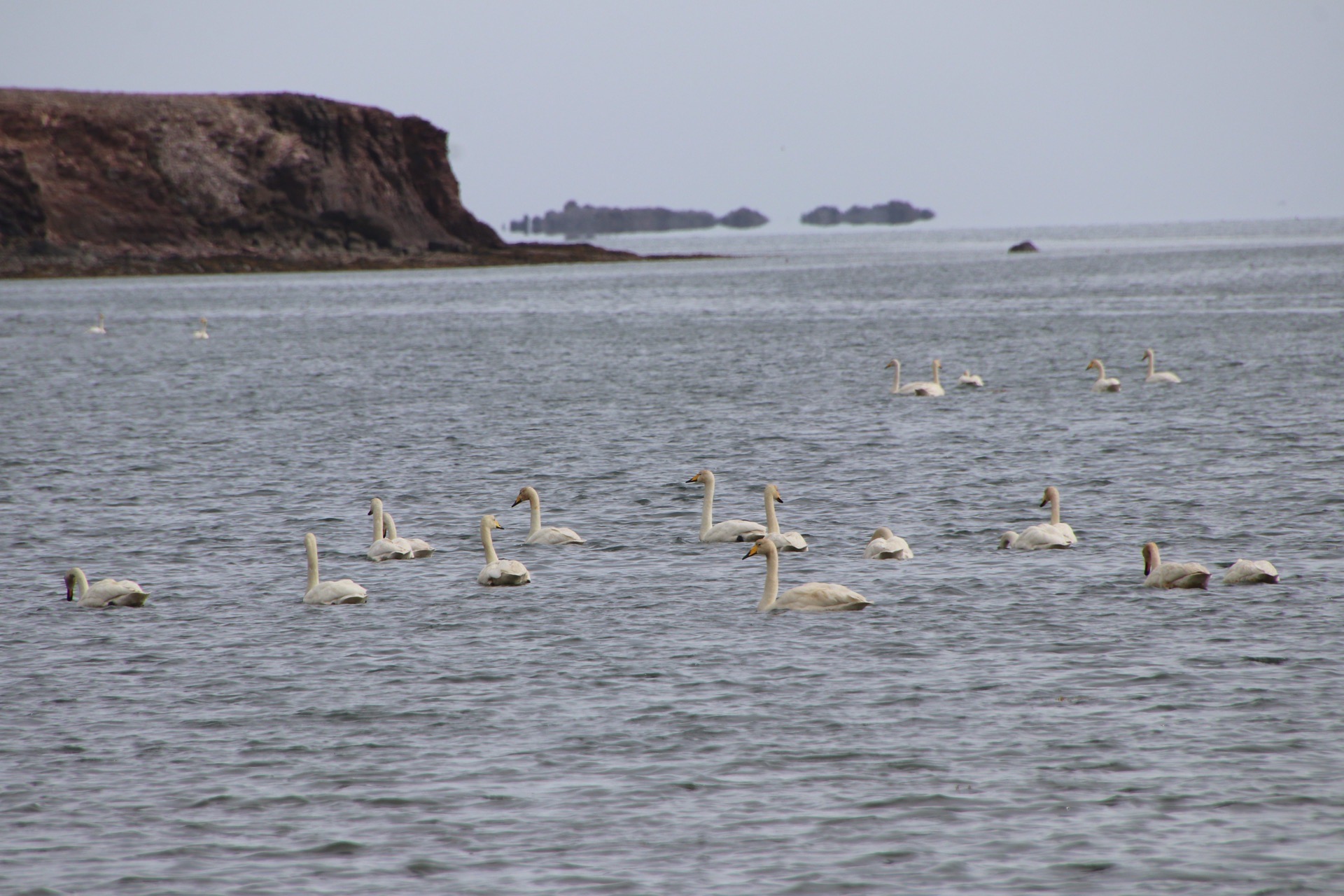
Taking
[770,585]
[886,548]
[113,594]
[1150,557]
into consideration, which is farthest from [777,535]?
[113,594]

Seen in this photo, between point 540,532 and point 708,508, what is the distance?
2.16m

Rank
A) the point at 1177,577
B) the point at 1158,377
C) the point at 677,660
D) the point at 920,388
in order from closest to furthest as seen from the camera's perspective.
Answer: the point at 677,660, the point at 1177,577, the point at 920,388, the point at 1158,377

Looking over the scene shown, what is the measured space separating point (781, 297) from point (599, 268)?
82.2 meters

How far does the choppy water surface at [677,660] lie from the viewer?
976 centimetres

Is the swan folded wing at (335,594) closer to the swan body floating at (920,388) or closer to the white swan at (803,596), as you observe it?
the white swan at (803,596)

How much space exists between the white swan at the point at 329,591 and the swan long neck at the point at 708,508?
16.2 ft

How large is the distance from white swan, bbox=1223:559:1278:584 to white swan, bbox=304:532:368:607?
9151mm

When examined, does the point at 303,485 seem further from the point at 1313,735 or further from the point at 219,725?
the point at 1313,735

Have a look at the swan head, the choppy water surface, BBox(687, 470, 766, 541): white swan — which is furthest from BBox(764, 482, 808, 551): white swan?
the swan head

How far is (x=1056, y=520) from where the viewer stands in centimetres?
1925

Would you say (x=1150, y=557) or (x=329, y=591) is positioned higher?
(x=1150, y=557)

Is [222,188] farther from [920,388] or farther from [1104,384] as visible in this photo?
[1104,384]

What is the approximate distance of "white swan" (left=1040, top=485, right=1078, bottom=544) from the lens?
1891 cm

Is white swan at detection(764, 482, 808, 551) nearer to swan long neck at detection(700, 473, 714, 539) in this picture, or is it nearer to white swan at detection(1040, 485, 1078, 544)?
swan long neck at detection(700, 473, 714, 539)
